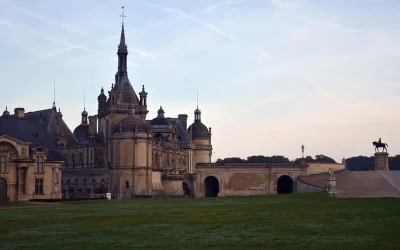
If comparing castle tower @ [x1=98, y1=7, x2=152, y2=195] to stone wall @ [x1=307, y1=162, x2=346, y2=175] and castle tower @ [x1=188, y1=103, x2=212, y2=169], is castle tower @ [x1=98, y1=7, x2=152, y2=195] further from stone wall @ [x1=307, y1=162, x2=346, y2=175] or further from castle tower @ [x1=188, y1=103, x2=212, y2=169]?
castle tower @ [x1=188, y1=103, x2=212, y2=169]

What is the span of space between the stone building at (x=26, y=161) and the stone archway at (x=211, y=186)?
2971 cm

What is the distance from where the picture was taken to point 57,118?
12056cm

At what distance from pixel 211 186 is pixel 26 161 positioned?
136 feet

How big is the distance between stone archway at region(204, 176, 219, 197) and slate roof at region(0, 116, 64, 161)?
96.9 ft

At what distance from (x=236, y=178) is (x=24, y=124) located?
112 ft

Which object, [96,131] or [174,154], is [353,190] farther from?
[96,131]

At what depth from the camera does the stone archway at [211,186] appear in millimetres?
111588

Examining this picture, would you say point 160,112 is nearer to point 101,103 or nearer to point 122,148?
point 101,103

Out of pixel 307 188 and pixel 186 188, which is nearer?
pixel 307 188

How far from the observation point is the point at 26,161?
82562 millimetres

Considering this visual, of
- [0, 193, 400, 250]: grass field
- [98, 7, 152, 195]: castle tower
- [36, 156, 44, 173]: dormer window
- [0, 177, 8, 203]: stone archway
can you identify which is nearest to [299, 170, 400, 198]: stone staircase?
[98, 7, 152, 195]: castle tower

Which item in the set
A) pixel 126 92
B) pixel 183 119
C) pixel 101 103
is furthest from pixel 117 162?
pixel 183 119

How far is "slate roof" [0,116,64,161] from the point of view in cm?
8612

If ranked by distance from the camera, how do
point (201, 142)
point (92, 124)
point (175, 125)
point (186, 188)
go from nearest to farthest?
1. point (186, 188)
2. point (92, 124)
3. point (175, 125)
4. point (201, 142)
